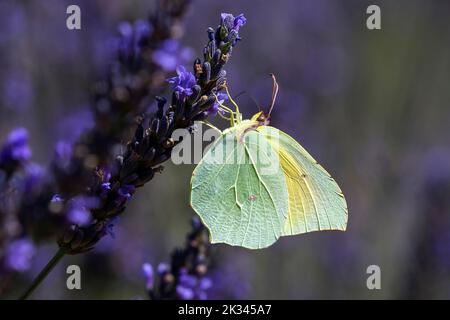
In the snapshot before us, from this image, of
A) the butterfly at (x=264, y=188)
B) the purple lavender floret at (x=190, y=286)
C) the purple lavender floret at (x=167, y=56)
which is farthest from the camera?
the purple lavender floret at (x=167, y=56)

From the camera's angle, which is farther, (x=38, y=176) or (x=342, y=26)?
(x=342, y=26)

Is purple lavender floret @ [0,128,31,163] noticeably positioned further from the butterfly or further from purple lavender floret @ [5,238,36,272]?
the butterfly

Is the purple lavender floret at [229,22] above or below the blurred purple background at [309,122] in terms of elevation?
above

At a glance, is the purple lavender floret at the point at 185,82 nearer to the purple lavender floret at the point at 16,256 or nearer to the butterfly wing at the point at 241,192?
the butterfly wing at the point at 241,192

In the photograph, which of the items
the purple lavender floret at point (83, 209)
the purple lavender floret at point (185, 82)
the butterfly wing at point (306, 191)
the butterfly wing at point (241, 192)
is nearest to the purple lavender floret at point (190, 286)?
the butterfly wing at point (241, 192)

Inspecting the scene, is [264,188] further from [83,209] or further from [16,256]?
[16,256]

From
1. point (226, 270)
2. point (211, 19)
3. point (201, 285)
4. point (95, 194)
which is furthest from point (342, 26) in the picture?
point (95, 194)
